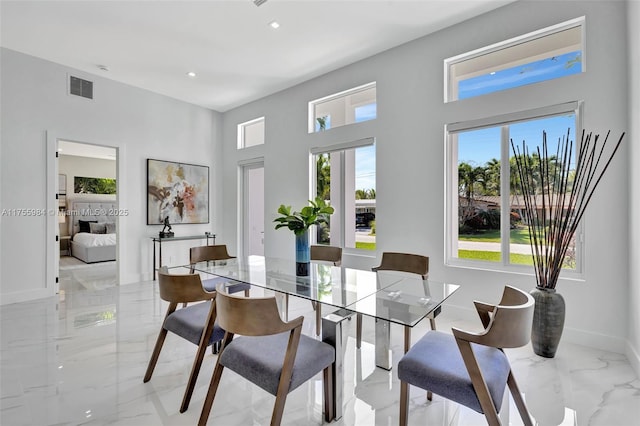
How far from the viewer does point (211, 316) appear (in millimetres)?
1797

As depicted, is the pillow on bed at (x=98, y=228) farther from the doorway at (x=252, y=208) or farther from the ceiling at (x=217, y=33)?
the ceiling at (x=217, y=33)

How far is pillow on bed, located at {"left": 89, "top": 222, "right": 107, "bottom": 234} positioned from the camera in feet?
25.3

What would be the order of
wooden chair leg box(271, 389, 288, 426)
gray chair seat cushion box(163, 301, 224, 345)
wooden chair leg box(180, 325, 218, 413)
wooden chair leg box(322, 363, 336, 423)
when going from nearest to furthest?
wooden chair leg box(271, 389, 288, 426) < wooden chair leg box(322, 363, 336, 423) < wooden chair leg box(180, 325, 218, 413) < gray chair seat cushion box(163, 301, 224, 345)

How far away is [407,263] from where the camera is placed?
261cm

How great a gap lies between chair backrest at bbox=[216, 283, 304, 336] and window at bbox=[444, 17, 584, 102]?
3071 millimetres

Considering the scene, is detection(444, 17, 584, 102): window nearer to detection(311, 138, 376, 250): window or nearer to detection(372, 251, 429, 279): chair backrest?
detection(311, 138, 376, 250): window

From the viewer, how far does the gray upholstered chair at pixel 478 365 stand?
4.04ft

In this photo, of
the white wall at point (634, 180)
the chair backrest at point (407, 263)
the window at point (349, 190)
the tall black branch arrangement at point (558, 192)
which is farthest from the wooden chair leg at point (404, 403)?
the window at point (349, 190)

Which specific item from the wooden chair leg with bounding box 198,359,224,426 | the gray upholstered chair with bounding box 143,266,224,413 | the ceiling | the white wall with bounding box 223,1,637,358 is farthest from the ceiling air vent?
the wooden chair leg with bounding box 198,359,224,426

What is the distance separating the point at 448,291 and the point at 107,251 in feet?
24.4

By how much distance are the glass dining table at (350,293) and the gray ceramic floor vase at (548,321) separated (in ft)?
3.06

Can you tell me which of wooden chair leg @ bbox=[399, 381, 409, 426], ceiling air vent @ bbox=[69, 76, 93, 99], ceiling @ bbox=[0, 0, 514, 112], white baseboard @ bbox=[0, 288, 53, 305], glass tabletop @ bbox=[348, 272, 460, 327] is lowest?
white baseboard @ bbox=[0, 288, 53, 305]

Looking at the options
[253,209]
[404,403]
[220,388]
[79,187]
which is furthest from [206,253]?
[79,187]

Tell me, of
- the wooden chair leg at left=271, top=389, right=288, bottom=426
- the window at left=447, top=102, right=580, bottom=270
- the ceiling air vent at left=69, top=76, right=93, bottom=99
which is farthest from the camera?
the ceiling air vent at left=69, top=76, right=93, bottom=99
